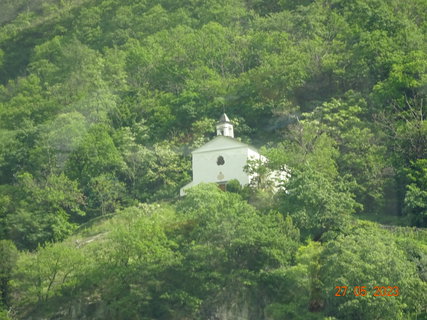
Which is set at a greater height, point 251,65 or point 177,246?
point 251,65

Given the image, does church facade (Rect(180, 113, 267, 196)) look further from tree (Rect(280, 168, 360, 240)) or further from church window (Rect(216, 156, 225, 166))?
tree (Rect(280, 168, 360, 240))

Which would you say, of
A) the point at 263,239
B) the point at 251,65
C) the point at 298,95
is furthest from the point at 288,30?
the point at 263,239

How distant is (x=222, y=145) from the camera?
5378 cm

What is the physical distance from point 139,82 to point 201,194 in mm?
29072

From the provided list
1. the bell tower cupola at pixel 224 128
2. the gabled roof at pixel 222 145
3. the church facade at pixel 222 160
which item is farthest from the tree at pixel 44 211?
the bell tower cupola at pixel 224 128

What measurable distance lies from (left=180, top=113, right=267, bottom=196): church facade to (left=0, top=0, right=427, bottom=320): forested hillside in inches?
78.6

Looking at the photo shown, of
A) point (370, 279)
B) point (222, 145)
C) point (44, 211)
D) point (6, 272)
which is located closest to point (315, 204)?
point (370, 279)

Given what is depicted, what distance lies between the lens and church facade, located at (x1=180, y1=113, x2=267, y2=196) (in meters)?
53.1

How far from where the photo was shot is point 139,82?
73.3 metres

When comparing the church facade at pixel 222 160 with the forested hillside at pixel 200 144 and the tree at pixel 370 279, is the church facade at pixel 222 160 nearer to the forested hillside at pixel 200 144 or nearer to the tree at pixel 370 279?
the forested hillside at pixel 200 144

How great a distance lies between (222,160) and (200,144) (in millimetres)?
5882

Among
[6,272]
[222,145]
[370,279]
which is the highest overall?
[222,145]

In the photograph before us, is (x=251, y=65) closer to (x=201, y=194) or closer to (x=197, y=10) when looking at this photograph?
(x=197, y=10)
